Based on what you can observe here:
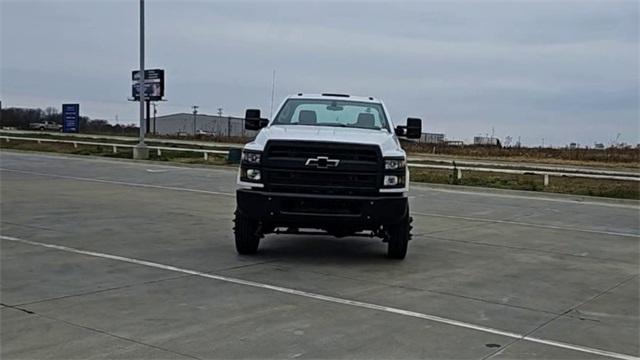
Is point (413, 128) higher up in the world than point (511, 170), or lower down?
higher up

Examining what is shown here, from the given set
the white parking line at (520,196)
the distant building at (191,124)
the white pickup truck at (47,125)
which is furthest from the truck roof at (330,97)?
the distant building at (191,124)

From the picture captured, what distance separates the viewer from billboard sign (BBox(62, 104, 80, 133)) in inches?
2504

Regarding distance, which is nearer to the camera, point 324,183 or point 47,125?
point 324,183

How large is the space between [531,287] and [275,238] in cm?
438

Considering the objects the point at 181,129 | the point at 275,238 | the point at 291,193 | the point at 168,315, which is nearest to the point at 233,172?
the point at 275,238

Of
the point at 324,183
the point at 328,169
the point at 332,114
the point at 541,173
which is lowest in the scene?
the point at 541,173

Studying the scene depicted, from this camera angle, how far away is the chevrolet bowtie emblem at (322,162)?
8.73m

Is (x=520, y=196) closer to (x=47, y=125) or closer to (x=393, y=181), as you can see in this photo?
(x=393, y=181)

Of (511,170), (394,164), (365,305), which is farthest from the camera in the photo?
(511,170)

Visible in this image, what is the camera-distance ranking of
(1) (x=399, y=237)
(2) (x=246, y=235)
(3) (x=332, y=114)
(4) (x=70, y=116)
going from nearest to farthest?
(1) (x=399, y=237), (2) (x=246, y=235), (3) (x=332, y=114), (4) (x=70, y=116)

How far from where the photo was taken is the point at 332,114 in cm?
1046

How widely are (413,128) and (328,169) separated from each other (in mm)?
2485

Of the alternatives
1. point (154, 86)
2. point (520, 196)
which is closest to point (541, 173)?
point (520, 196)

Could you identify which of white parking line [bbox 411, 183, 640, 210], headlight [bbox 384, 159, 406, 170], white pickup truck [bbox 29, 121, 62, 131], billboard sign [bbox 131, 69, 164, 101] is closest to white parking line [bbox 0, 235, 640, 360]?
headlight [bbox 384, 159, 406, 170]
